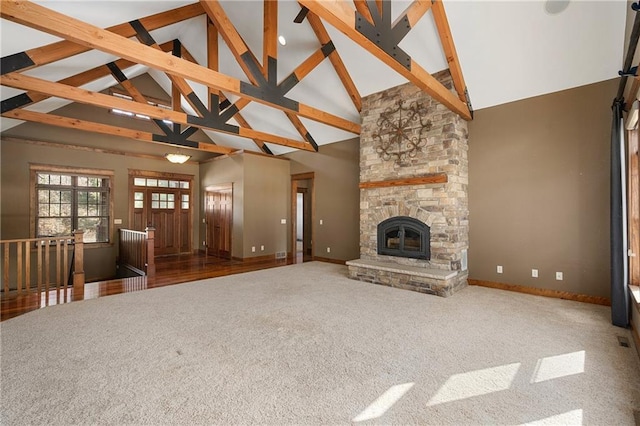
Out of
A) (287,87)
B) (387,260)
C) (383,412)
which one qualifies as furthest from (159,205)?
(383,412)

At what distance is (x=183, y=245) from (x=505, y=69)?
8965 mm

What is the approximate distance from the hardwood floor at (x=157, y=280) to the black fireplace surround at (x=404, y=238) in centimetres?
282

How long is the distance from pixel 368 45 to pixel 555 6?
8.51ft

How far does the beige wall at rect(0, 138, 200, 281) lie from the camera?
21.4ft

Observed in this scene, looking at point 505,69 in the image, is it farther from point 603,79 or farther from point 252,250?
point 252,250

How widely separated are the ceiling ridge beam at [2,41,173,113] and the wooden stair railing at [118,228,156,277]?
2.82m

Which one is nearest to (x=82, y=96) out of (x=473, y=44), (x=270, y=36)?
(x=270, y=36)

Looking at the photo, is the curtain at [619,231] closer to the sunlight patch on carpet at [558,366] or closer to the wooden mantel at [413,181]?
the sunlight patch on carpet at [558,366]

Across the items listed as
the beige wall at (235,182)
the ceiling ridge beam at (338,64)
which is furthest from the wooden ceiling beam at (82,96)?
the ceiling ridge beam at (338,64)

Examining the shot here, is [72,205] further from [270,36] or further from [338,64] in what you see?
[338,64]

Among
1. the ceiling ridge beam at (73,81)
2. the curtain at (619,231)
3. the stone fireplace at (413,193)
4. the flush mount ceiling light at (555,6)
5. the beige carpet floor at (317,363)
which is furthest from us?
the ceiling ridge beam at (73,81)

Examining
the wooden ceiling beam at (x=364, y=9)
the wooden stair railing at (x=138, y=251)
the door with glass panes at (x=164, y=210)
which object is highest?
the wooden ceiling beam at (x=364, y=9)

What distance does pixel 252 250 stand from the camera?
7895mm

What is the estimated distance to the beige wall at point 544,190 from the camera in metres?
4.06
